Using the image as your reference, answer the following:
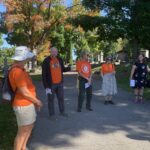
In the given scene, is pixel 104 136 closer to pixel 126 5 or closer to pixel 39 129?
pixel 39 129

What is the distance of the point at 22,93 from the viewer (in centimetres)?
698

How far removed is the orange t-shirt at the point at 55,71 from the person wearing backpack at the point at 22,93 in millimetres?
4650

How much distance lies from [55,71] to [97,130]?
2.13 meters

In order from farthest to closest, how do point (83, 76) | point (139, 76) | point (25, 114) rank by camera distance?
point (139, 76) → point (83, 76) → point (25, 114)

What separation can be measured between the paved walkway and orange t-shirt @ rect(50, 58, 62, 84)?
993 mm

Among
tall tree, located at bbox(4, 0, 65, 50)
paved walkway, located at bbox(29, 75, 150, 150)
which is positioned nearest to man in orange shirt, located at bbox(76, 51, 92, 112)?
paved walkway, located at bbox(29, 75, 150, 150)

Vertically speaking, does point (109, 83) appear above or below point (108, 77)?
below

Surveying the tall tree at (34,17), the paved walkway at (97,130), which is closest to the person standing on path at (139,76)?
the paved walkway at (97,130)

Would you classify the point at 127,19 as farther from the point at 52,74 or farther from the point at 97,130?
the point at 97,130

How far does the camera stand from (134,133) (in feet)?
33.8

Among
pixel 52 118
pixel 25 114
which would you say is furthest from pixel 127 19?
pixel 25 114

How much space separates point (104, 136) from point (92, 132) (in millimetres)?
484

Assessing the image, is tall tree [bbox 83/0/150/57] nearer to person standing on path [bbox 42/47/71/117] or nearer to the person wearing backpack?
person standing on path [bbox 42/47/71/117]

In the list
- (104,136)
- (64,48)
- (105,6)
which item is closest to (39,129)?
(104,136)
